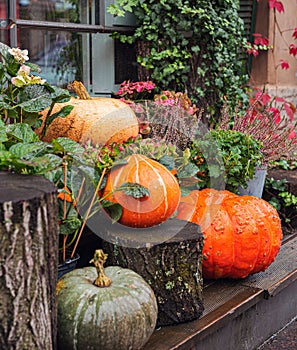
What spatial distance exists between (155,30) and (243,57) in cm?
128

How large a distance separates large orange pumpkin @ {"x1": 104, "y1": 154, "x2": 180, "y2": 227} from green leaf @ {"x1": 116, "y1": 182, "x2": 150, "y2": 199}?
0.15ft

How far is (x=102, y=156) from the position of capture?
2582mm

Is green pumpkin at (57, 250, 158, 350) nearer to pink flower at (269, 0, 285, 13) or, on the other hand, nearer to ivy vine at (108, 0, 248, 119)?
ivy vine at (108, 0, 248, 119)

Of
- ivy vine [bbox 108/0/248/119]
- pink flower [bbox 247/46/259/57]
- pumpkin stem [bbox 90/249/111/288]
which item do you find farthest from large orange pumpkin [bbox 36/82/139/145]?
pink flower [bbox 247/46/259/57]

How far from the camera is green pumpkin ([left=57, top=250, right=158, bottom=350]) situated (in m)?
1.99

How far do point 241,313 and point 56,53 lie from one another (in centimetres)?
218

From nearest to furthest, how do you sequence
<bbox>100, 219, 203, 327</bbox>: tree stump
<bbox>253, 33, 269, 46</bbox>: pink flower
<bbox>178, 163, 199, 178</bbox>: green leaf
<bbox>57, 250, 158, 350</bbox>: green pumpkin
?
<bbox>57, 250, 158, 350</bbox>: green pumpkin → <bbox>100, 219, 203, 327</bbox>: tree stump → <bbox>178, 163, 199, 178</bbox>: green leaf → <bbox>253, 33, 269, 46</bbox>: pink flower

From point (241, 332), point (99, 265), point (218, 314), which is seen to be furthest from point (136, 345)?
point (241, 332)

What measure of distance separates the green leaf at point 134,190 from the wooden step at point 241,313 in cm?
58

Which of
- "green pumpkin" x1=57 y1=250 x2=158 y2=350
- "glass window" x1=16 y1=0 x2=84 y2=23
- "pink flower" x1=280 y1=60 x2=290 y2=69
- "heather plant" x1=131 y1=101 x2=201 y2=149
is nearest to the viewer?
"green pumpkin" x1=57 y1=250 x2=158 y2=350

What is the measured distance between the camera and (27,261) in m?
1.73

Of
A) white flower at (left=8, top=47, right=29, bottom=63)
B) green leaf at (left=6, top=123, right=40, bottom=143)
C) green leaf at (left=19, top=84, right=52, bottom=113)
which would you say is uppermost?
white flower at (left=8, top=47, right=29, bottom=63)

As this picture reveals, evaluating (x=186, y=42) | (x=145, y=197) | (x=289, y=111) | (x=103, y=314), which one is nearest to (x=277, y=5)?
(x=289, y=111)

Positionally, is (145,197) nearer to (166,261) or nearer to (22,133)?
(166,261)
